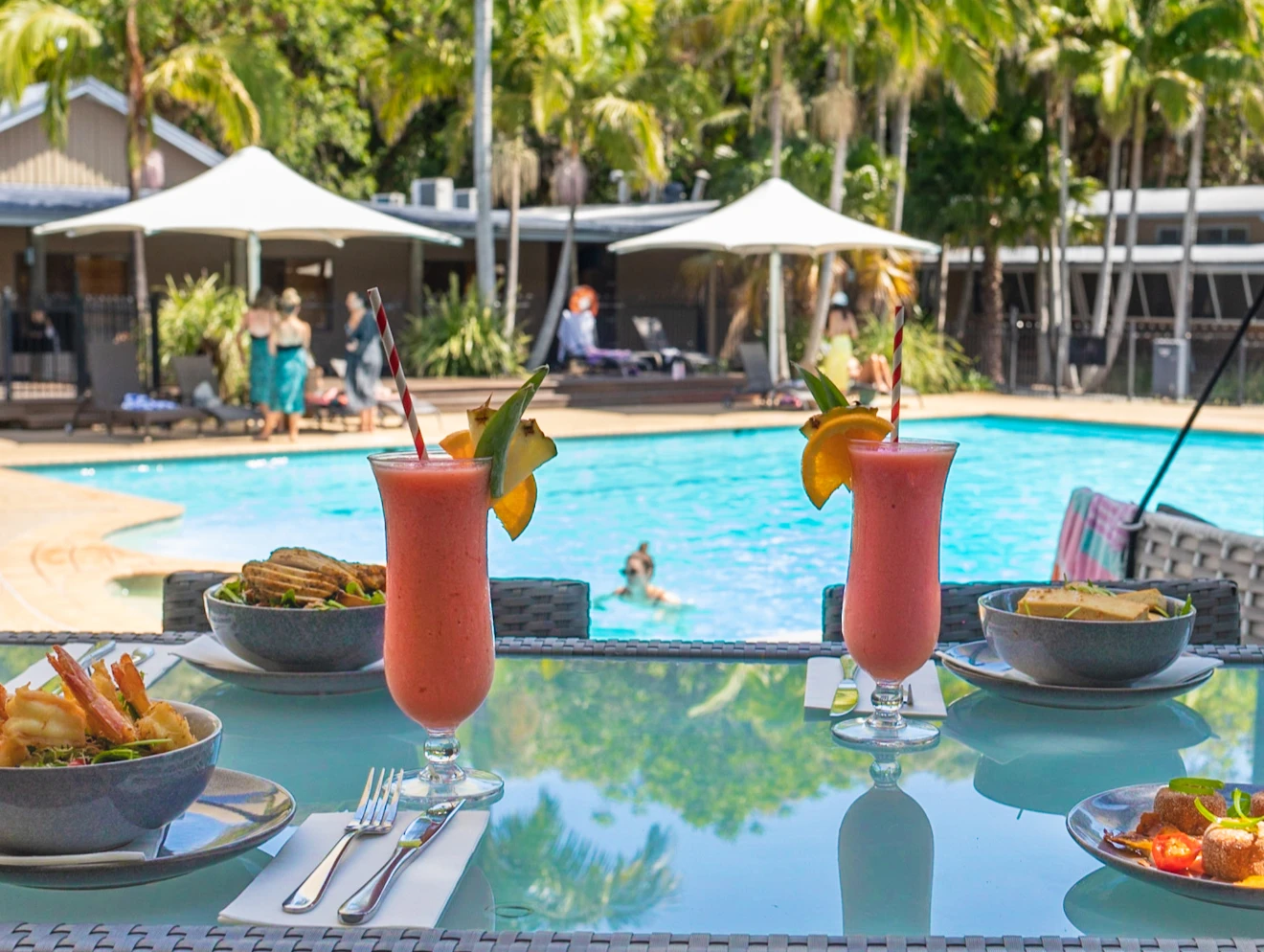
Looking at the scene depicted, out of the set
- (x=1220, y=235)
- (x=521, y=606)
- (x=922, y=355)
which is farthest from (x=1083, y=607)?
(x=1220, y=235)

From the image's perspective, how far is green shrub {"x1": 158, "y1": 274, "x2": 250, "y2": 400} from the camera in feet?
50.7

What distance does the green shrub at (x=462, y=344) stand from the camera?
1838 centimetres

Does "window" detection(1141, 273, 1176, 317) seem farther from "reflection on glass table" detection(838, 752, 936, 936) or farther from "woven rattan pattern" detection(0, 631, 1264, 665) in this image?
"reflection on glass table" detection(838, 752, 936, 936)

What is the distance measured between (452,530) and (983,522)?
10.3 meters

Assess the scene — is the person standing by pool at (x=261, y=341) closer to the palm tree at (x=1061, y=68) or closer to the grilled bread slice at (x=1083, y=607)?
the palm tree at (x=1061, y=68)

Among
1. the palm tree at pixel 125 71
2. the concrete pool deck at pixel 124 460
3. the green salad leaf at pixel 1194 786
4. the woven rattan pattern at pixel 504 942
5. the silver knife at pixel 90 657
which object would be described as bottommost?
the concrete pool deck at pixel 124 460

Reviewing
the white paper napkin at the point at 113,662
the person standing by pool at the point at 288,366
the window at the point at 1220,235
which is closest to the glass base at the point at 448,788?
the white paper napkin at the point at 113,662

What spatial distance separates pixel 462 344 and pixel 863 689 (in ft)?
54.6

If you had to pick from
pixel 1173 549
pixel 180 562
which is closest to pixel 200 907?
pixel 1173 549

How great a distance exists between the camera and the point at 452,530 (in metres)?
1.58

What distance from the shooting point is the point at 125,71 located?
16.9 m

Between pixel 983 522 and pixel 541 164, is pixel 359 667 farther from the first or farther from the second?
pixel 541 164

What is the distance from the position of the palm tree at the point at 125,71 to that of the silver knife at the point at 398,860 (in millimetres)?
15471

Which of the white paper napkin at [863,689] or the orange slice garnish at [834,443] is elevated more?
the orange slice garnish at [834,443]
